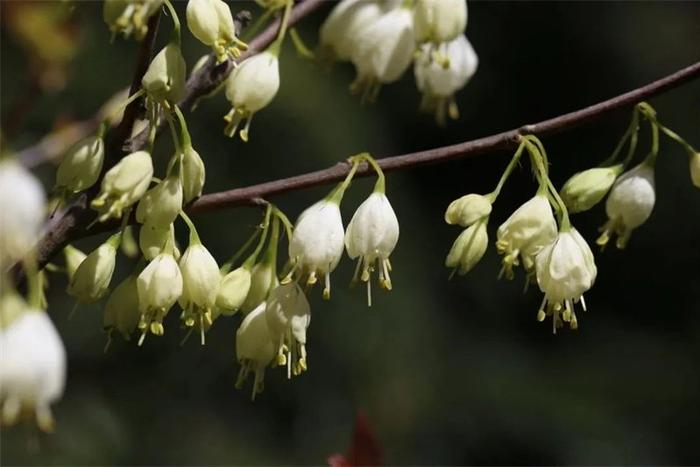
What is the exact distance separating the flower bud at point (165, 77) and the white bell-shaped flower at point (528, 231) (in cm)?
24

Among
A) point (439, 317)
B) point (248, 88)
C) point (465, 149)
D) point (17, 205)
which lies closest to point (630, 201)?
point (465, 149)

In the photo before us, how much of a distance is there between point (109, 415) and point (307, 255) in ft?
5.71

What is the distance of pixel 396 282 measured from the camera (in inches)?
102

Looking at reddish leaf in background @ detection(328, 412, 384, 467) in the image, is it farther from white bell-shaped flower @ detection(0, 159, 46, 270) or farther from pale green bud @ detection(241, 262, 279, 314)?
white bell-shaped flower @ detection(0, 159, 46, 270)

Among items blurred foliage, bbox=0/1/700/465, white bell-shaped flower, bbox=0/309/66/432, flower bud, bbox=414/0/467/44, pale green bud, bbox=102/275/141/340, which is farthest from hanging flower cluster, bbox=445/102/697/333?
blurred foliage, bbox=0/1/700/465

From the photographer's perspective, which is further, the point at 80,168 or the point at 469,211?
the point at 469,211

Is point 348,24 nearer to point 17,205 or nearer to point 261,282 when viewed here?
point 261,282

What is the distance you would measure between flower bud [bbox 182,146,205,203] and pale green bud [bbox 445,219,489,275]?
18 cm

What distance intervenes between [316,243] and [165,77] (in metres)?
0.15

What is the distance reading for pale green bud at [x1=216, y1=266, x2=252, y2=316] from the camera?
78 centimetres

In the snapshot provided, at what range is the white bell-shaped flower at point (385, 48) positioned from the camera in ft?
2.97

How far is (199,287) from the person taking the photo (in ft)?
2.50

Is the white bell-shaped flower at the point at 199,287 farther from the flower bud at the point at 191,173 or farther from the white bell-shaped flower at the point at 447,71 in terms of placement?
the white bell-shaped flower at the point at 447,71

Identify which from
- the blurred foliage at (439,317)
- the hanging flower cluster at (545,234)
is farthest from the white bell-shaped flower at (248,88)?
the blurred foliage at (439,317)
